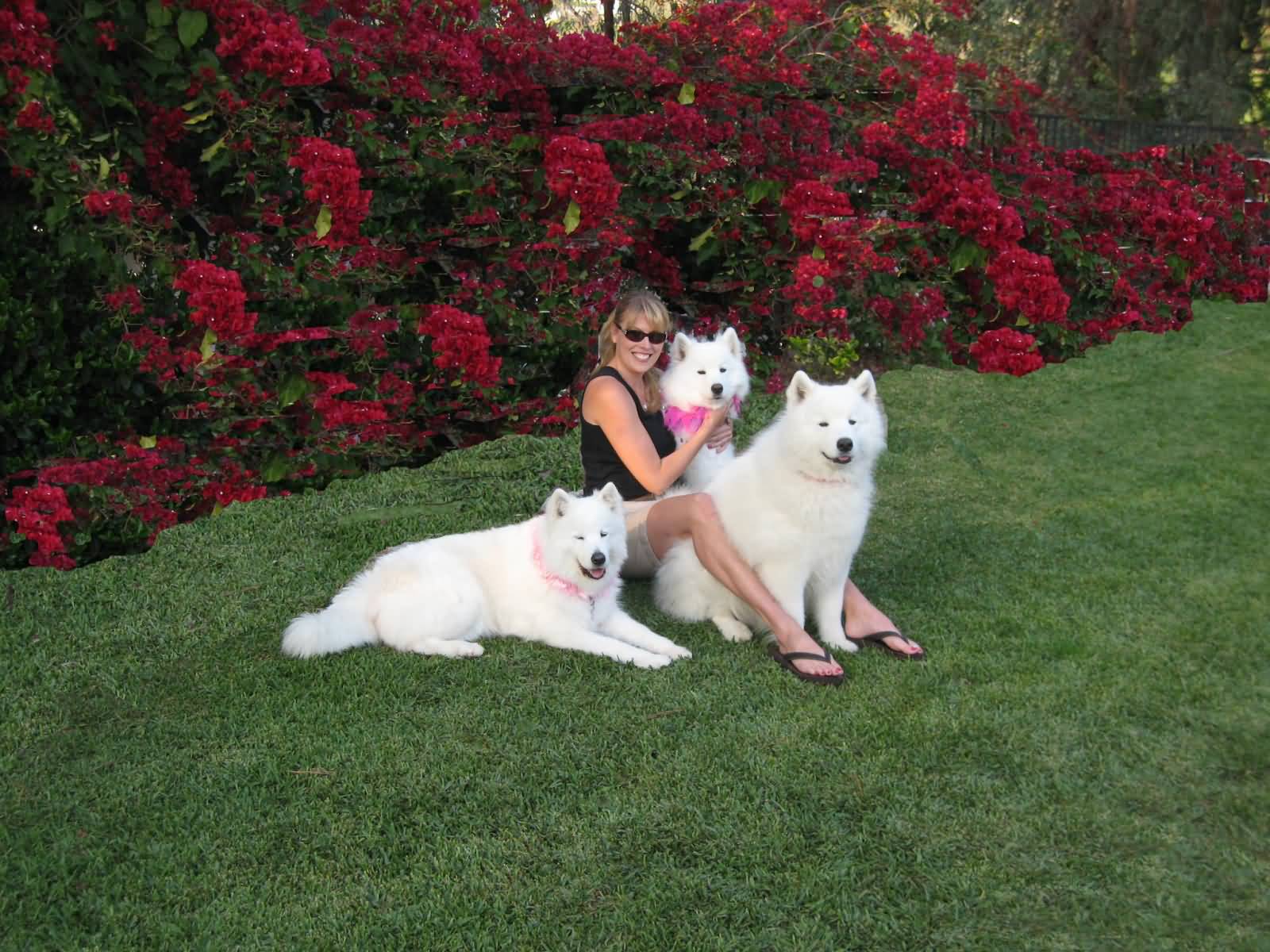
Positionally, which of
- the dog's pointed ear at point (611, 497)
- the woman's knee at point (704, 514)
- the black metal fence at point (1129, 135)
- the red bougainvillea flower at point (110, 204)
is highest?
the black metal fence at point (1129, 135)

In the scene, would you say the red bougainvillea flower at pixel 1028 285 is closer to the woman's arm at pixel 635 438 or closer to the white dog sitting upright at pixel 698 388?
the white dog sitting upright at pixel 698 388

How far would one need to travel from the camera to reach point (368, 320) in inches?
217

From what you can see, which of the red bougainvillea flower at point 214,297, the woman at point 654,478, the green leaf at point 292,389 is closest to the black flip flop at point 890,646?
the woman at point 654,478

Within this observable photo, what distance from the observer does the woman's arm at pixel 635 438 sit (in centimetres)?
394

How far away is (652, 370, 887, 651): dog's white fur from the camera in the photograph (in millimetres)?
3631

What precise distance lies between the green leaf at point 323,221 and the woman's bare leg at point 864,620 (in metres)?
2.99

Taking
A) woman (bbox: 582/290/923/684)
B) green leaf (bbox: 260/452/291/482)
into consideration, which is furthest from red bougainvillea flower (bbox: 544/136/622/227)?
green leaf (bbox: 260/452/291/482)

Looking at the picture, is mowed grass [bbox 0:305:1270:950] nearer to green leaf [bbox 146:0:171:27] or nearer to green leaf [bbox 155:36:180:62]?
green leaf [bbox 155:36:180:62]

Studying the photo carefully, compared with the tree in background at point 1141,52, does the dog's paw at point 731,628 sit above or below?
below

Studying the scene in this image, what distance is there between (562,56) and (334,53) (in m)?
1.34

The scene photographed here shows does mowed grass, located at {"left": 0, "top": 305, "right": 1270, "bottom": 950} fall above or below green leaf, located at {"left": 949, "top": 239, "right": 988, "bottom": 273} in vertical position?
below

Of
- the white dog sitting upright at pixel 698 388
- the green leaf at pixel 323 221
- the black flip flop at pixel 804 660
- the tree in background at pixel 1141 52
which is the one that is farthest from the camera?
the tree in background at pixel 1141 52

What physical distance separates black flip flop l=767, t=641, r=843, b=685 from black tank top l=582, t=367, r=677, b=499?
3.00ft

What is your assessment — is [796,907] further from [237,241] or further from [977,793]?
[237,241]
